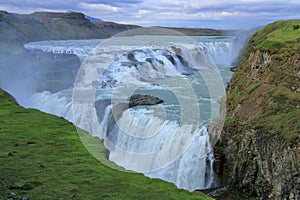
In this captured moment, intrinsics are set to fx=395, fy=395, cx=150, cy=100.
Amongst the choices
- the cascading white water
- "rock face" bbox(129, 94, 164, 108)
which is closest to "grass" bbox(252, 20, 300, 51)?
the cascading white water

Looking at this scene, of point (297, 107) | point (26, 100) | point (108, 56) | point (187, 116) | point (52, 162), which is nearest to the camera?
point (52, 162)

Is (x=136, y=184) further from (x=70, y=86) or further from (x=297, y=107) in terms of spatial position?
(x=70, y=86)

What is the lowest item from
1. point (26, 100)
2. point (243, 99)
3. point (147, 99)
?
point (26, 100)

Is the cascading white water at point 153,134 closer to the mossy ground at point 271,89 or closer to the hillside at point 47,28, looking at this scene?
the mossy ground at point 271,89

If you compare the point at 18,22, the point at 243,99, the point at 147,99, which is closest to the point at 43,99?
the point at 147,99

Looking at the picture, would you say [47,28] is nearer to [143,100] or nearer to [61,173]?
[143,100]

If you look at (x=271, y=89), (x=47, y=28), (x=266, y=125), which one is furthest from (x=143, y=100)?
(x=47, y=28)
